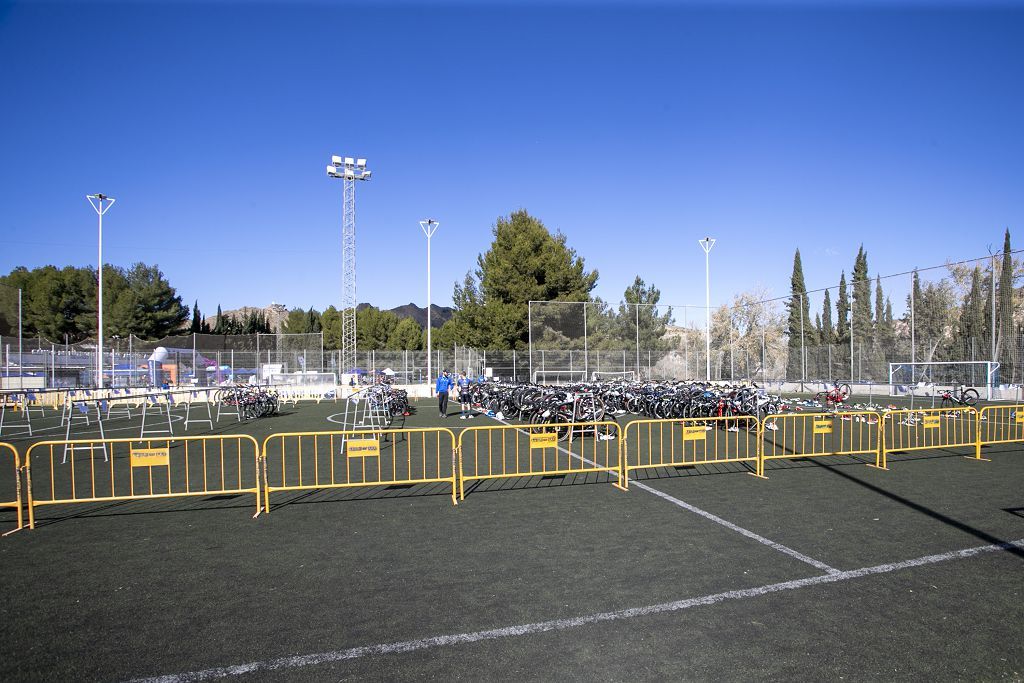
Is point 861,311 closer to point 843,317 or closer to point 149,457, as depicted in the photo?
point 843,317

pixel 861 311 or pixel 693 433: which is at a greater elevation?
pixel 861 311

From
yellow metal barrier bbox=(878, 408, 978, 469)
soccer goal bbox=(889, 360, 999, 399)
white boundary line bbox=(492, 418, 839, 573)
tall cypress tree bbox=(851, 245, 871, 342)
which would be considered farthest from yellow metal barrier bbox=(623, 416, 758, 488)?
tall cypress tree bbox=(851, 245, 871, 342)

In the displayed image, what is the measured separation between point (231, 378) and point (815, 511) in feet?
120

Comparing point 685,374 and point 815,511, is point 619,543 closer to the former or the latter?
point 815,511

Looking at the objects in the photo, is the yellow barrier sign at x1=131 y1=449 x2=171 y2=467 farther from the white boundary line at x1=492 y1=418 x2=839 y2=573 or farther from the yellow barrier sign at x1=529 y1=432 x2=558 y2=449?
the white boundary line at x1=492 y1=418 x2=839 y2=573

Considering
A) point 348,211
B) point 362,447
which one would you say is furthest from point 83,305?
point 362,447

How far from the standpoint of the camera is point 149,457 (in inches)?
287

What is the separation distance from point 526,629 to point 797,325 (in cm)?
4622

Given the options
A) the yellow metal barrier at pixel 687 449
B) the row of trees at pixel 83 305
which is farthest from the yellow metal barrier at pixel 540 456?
the row of trees at pixel 83 305

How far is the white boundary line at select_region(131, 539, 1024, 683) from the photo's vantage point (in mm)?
3525

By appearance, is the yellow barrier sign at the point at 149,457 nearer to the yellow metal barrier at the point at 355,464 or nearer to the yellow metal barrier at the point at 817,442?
the yellow metal barrier at the point at 355,464

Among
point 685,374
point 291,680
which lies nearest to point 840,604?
point 291,680

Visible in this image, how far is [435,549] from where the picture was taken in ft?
18.9

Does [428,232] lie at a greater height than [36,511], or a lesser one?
greater
